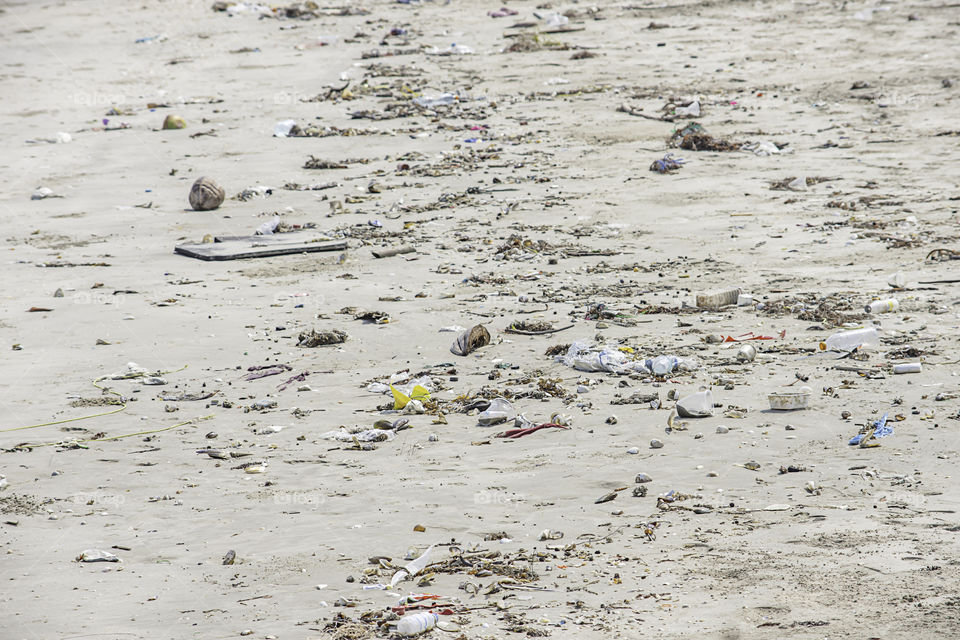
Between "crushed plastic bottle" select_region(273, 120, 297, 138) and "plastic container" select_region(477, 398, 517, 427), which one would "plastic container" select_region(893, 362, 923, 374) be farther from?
"crushed plastic bottle" select_region(273, 120, 297, 138)

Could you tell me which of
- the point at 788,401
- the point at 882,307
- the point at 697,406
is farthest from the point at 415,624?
the point at 882,307

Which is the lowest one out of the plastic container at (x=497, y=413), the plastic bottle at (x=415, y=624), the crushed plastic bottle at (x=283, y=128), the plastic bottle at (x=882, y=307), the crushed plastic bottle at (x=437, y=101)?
the plastic container at (x=497, y=413)

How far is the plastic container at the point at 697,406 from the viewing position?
5949mm

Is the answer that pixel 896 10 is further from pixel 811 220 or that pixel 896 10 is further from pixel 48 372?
pixel 48 372

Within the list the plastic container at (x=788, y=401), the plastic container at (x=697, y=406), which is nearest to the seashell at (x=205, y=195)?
the plastic container at (x=697, y=406)

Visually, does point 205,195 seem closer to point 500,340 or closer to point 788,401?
point 500,340

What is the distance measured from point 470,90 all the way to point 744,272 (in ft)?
26.7

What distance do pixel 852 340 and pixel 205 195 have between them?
719 cm

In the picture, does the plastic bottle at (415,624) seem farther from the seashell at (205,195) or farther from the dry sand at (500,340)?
the seashell at (205,195)

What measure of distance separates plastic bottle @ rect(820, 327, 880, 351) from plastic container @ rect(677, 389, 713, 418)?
1345mm

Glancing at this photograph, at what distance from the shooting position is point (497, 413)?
6246 millimetres

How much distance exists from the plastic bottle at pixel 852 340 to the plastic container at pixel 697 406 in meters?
1.35

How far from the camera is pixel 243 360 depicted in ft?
24.8

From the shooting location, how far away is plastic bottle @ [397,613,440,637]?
389cm
